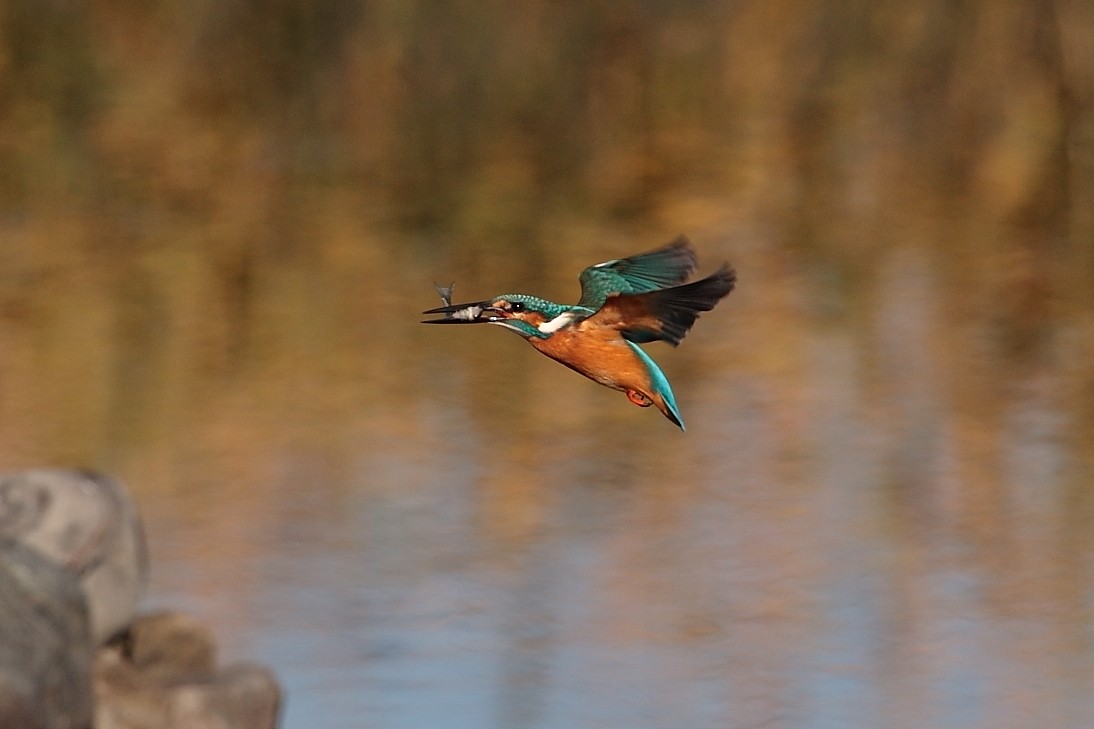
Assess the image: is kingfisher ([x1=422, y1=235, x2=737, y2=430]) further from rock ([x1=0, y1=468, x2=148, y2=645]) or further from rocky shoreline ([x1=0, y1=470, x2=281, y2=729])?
rock ([x1=0, y1=468, x2=148, y2=645])

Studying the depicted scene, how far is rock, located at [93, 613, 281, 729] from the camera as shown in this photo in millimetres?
5258

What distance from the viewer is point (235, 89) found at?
49.1 ft

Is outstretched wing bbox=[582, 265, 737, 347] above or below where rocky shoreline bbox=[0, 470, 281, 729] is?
above

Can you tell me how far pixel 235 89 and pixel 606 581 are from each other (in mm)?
8635

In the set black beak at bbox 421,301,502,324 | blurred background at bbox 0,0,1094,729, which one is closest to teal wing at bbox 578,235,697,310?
black beak at bbox 421,301,502,324

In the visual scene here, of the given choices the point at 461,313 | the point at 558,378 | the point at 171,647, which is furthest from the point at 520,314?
the point at 558,378

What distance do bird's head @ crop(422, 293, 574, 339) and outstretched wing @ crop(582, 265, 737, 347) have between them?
0.05m

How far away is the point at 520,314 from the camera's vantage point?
298 centimetres

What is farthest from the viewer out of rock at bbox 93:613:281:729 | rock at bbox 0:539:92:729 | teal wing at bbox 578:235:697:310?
rock at bbox 93:613:281:729

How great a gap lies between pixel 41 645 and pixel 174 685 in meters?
0.60

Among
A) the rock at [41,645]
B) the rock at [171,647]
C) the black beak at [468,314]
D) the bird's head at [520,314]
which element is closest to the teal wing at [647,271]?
the bird's head at [520,314]

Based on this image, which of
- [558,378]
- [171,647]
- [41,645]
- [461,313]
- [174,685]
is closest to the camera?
[461,313]

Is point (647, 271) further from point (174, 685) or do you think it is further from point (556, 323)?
point (174, 685)

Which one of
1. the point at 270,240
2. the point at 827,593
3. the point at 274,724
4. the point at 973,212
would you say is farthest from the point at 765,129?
the point at 274,724
